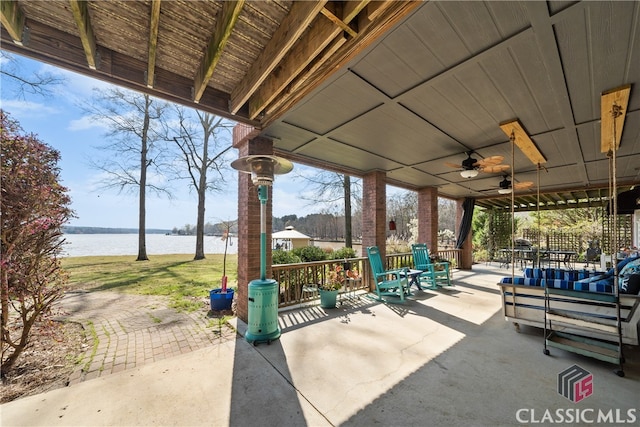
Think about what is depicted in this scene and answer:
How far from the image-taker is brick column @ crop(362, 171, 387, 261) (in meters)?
5.61

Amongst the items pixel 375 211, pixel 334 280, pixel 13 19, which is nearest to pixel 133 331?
pixel 334 280

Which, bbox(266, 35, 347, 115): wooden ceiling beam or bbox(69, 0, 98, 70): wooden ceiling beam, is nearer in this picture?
bbox(69, 0, 98, 70): wooden ceiling beam

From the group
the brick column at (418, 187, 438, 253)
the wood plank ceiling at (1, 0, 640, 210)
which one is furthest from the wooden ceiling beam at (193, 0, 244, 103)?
the brick column at (418, 187, 438, 253)

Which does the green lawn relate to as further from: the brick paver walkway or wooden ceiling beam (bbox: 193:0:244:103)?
wooden ceiling beam (bbox: 193:0:244:103)

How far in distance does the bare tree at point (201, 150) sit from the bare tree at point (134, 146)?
3.17 feet

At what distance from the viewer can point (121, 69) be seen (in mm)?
2299

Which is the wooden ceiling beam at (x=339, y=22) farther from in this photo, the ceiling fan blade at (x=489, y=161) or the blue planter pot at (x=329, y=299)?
the blue planter pot at (x=329, y=299)

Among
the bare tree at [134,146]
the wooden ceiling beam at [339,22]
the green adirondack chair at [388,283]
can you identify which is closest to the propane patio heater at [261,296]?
the wooden ceiling beam at [339,22]

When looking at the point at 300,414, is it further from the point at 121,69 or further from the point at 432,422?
the point at 121,69

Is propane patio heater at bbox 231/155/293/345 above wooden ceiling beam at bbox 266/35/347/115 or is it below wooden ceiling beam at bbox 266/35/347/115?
below

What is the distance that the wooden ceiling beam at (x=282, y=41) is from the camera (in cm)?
161

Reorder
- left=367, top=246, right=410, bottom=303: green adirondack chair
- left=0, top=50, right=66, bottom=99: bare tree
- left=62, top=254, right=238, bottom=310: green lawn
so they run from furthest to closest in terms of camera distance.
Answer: left=62, top=254, right=238, bottom=310: green lawn, left=0, top=50, right=66, bottom=99: bare tree, left=367, top=246, right=410, bottom=303: green adirondack chair

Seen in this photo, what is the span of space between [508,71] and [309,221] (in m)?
26.9

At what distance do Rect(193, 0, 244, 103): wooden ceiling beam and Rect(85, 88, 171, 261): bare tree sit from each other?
11.1 metres
